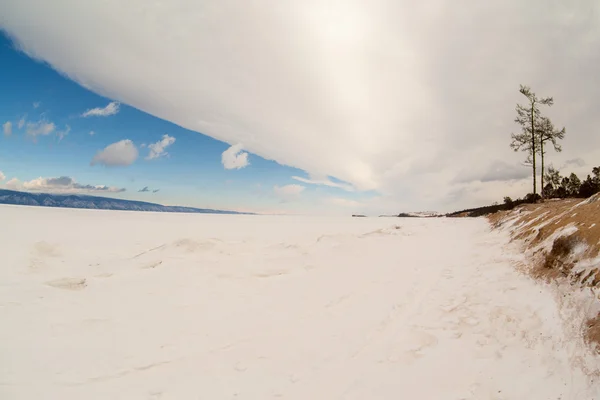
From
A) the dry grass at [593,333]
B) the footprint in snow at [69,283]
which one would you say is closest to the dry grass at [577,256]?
the dry grass at [593,333]

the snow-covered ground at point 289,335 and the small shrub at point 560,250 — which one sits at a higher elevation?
the small shrub at point 560,250

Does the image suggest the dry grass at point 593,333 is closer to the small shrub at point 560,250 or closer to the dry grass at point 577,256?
the dry grass at point 577,256

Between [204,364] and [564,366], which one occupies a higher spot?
[564,366]

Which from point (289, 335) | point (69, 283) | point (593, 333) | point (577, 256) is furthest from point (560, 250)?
point (69, 283)

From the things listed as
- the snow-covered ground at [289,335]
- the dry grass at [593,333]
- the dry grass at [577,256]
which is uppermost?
the dry grass at [577,256]

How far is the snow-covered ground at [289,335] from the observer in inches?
132

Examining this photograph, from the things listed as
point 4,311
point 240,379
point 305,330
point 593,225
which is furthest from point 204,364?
point 593,225

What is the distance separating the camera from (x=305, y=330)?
5180 mm

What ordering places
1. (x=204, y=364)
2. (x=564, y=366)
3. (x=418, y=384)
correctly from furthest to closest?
1. (x=204, y=364)
2. (x=418, y=384)
3. (x=564, y=366)

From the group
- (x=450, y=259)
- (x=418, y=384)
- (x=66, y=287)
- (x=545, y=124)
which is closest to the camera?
(x=418, y=384)

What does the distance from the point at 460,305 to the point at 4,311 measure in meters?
8.75

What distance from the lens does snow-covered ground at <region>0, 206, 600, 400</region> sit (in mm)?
3361

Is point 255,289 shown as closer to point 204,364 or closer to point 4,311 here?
point 204,364

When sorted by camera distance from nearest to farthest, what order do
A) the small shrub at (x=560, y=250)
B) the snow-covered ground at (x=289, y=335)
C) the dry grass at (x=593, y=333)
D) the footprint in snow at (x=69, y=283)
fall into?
the dry grass at (x=593, y=333), the snow-covered ground at (x=289, y=335), the small shrub at (x=560, y=250), the footprint in snow at (x=69, y=283)
